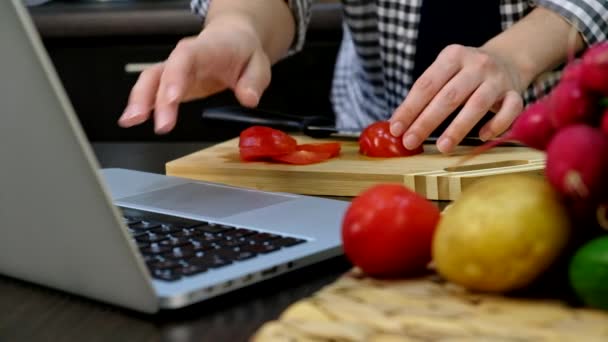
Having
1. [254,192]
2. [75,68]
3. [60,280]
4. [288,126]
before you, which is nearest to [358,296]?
[60,280]

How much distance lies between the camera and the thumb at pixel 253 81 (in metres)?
1.19

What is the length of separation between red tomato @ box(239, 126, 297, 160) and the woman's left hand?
0.13 meters

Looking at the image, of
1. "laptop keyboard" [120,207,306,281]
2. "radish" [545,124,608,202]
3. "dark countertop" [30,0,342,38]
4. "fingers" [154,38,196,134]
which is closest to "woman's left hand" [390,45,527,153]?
"fingers" [154,38,196,134]

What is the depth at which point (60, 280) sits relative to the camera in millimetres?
691

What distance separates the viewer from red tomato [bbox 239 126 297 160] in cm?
119

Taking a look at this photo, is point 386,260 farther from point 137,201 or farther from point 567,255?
point 137,201

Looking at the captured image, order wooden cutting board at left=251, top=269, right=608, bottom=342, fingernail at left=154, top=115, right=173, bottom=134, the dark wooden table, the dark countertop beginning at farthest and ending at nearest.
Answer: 1. the dark countertop
2. fingernail at left=154, top=115, right=173, bottom=134
3. the dark wooden table
4. wooden cutting board at left=251, top=269, right=608, bottom=342

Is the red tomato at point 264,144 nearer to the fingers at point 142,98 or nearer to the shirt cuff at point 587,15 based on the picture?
the fingers at point 142,98

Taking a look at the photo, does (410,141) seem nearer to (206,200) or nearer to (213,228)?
(206,200)

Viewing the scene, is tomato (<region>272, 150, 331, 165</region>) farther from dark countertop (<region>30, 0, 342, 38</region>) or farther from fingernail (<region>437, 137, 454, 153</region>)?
dark countertop (<region>30, 0, 342, 38</region>)

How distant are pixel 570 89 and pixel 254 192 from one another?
1.63ft

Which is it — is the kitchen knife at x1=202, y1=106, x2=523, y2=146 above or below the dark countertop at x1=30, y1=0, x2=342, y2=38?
below

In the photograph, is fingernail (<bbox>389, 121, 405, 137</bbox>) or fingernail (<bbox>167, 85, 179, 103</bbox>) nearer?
fingernail (<bbox>167, 85, 179, 103</bbox>)

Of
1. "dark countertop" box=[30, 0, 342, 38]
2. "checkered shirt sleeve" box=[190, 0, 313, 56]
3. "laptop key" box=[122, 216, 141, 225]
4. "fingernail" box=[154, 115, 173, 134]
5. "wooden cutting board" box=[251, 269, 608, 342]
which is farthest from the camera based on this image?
"dark countertop" box=[30, 0, 342, 38]
